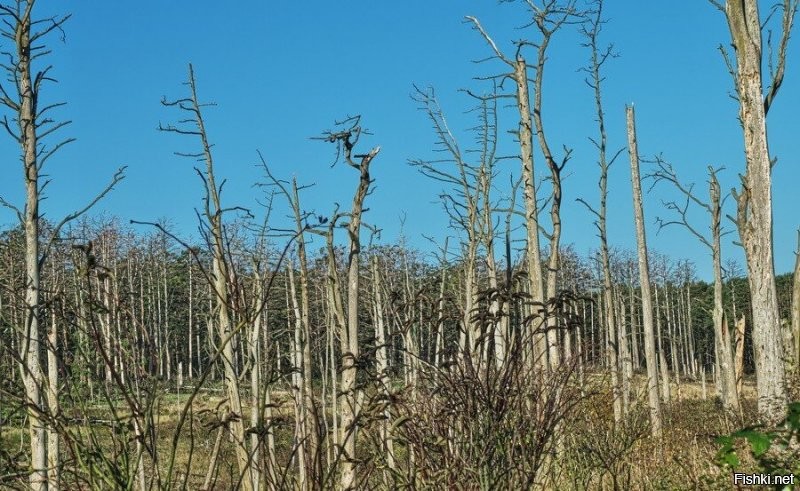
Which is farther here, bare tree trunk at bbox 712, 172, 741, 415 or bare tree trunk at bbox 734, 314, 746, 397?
bare tree trunk at bbox 734, 314, 746, 397

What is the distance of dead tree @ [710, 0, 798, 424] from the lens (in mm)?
9320

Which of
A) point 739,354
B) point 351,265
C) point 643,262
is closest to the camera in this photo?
point 351,265

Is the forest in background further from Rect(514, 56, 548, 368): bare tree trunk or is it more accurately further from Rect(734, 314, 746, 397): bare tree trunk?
Rect(734, 314, 746, 397): bare tree trunk

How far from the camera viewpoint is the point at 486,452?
4855 mm

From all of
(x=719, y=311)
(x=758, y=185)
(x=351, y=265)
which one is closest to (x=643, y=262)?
Result: (x=719, y=311)

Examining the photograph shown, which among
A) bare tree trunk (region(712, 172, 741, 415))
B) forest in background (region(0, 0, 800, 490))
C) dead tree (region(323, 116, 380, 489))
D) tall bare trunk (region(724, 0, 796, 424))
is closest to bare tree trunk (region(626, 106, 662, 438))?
forest in background (region(0, 0, 800, 490))

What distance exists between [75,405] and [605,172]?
17070mm

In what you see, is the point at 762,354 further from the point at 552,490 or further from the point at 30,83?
the point at 30,83

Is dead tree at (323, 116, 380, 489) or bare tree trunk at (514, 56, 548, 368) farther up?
bare tree trunk at (514, 56, 548, 368)

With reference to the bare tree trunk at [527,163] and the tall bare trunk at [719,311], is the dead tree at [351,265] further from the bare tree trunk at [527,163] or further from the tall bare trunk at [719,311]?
the tall bare trunk at [719,311]

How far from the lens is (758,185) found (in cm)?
962

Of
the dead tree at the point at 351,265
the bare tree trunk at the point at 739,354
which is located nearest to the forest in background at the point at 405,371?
A: the dead tree at the point at 351,265

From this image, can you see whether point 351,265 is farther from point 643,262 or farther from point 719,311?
point 719,311

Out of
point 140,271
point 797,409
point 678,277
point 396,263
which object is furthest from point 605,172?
point 678,277
